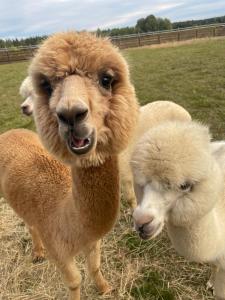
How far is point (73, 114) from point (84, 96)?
0.15 metres

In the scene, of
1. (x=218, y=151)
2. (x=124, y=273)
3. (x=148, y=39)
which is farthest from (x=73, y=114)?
(x=148, y=39)

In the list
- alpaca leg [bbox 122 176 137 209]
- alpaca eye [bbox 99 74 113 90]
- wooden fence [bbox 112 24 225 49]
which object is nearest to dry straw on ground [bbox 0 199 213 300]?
alpaca leg [bbox 122 176 137 209]

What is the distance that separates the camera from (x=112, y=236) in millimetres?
3553

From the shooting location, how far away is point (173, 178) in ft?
5.85

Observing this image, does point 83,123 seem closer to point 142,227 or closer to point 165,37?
point 142,227

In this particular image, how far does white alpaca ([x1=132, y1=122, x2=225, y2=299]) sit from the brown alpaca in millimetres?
164

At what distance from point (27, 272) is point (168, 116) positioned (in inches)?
81.3

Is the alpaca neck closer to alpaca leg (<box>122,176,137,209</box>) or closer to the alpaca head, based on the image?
the alpaca head

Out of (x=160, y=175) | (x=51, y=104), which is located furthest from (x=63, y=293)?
(x=51, y=104)

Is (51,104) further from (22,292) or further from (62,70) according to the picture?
(22,292)

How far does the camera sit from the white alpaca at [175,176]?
1.80 m

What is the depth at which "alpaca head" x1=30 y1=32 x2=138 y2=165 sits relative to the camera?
1.61m

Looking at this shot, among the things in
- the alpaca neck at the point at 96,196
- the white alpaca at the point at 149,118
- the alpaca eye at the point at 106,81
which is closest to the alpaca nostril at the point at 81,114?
the alpaca eye at the point at 106,81

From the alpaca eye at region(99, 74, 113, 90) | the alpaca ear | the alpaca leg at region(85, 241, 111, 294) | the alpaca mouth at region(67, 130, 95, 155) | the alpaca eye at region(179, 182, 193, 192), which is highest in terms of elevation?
the alpaca eye at region(99, 74, 113, 90)
